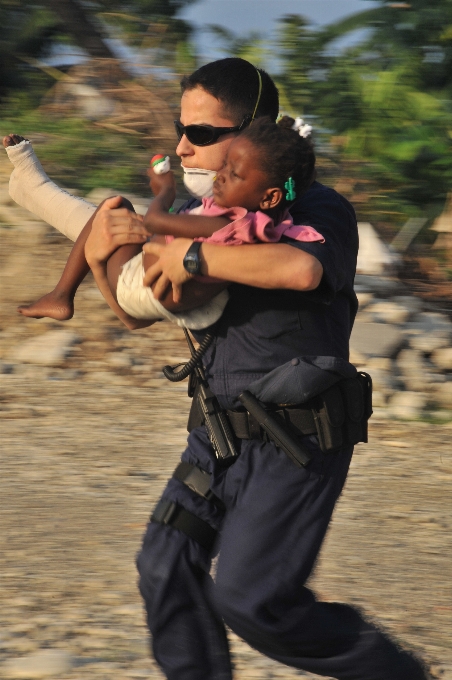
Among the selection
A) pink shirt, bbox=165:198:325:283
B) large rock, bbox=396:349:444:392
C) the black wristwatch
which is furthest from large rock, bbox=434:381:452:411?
the black wristwatch

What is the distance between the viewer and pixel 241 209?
230cm

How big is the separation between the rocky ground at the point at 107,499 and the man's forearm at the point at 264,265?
1.68 m

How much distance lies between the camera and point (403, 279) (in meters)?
9.60

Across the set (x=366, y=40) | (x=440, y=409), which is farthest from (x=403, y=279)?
(x=366, y=40)

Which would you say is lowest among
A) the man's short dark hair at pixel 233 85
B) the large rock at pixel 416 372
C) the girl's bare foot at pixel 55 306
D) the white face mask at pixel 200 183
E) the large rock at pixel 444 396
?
the large rock at pixel 444 396

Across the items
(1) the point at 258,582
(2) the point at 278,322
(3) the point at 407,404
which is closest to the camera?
(1) the point at 258,582

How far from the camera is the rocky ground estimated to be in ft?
12.0

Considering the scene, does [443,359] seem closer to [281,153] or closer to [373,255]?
[373,255]

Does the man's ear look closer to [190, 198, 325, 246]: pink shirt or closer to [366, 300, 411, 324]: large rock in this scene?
[190, 198, 325, 246]: pink shirt

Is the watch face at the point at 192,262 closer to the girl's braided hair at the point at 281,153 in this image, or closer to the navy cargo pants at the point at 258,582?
the girl's braided hair at the point at 281,153

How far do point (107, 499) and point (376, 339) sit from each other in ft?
11.5

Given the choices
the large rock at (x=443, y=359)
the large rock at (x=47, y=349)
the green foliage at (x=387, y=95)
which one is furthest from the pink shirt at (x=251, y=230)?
the green foliage at (x=387, y=95)

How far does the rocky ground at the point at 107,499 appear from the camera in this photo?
366 centimetres

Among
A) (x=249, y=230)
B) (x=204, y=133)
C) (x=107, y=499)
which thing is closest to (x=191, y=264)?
(x=249, y=230)
